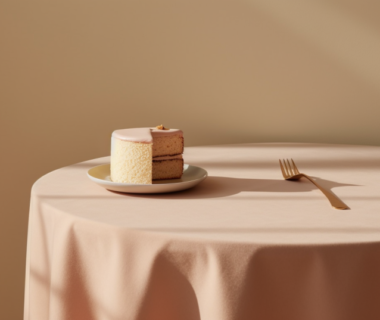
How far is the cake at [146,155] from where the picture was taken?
47.9 inches

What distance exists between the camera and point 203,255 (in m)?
0.85

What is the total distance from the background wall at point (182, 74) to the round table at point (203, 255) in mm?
1016

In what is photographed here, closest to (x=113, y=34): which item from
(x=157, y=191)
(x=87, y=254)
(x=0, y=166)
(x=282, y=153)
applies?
(x=0, y=166)

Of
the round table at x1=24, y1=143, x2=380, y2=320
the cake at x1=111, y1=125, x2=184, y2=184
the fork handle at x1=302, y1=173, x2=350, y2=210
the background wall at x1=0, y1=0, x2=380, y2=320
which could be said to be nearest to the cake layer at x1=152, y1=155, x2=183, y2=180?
the cake at x1=111, y1=125, x2=184, y2=184

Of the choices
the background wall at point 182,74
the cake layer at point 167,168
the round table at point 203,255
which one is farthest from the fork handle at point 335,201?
the background wall at point 182,74

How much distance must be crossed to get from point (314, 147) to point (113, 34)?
3.28 ft

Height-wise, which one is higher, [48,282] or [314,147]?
[314,147]

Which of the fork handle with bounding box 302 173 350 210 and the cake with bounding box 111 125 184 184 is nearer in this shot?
the fork handle with bounding box 302 173 350 210

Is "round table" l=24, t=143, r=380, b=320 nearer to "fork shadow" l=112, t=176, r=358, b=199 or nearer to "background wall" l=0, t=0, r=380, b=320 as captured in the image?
"fork shadow" l=112, t=176, r=358, b=199

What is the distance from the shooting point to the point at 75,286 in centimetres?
99

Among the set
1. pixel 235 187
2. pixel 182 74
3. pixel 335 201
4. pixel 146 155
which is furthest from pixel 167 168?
pixel 182 74

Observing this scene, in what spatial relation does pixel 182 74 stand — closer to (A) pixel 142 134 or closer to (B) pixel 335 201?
(A) pixel 142 134

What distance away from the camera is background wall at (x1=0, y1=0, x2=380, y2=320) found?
6.87 feet

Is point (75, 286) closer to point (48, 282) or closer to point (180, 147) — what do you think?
point (48, 282)
